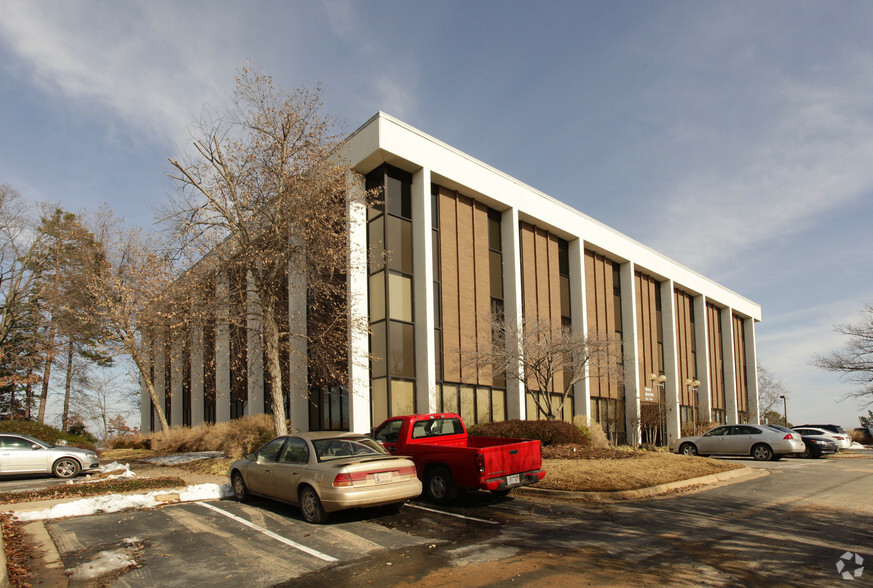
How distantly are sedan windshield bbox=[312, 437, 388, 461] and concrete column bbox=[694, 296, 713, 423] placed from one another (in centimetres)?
3956

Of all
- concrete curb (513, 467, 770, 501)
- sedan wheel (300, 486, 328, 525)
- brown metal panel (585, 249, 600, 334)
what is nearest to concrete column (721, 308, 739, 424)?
brown metal panel (585, 249, 600, 334)

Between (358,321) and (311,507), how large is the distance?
10665 mm

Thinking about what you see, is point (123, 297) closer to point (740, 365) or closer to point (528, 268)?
point (528, 268)

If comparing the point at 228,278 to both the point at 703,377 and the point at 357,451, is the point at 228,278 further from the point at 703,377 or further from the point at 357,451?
the point at 703,377

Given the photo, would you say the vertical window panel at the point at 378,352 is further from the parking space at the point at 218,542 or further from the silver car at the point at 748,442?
the silver car at the point at 748,442

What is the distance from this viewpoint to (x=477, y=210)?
26.6 metres

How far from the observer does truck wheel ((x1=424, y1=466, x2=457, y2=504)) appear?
36.1ft

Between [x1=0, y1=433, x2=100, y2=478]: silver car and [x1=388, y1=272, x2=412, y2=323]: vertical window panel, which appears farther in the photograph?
[x1=388, y1=272, x2=412, y2=323]: vertical window panel

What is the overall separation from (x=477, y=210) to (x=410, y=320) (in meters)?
A: 6.67

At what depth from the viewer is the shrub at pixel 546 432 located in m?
19.9

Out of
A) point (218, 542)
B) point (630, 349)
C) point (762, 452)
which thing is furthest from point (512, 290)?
point (218, 542)

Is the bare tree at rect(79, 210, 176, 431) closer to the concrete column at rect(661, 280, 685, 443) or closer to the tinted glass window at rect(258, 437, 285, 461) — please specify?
the tinted glass window at rect(258, 437, 285, 461)

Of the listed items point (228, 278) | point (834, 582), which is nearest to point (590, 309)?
point (228, 278)

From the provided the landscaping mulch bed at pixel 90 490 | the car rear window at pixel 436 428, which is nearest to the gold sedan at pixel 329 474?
the car rear window at pixel 436 428
